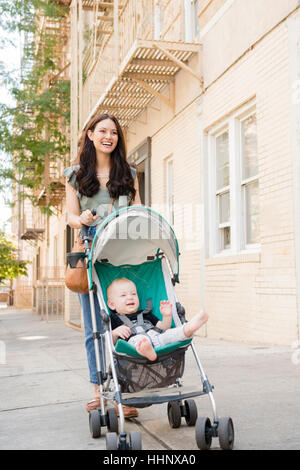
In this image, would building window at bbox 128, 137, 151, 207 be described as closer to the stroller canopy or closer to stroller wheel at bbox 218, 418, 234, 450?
the stroller canopy

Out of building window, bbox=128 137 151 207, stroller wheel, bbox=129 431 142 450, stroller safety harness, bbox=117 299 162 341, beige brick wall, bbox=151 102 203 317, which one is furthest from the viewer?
building window, bbox=128 137 151 207

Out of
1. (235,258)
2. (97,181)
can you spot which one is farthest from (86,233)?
(235,258)

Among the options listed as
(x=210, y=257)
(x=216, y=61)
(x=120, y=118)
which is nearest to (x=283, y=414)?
(x=210, y=257)

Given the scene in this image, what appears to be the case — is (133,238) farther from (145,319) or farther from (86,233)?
(145,319)

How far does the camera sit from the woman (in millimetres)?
3848

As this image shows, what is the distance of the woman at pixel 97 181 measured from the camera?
3.85 meters

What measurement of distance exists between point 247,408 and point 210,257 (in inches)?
215

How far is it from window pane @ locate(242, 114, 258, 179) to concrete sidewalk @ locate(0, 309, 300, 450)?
257 cm

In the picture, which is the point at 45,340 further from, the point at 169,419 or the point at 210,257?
the point at 169,419

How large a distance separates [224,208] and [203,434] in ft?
21.1

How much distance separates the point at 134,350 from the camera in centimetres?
309

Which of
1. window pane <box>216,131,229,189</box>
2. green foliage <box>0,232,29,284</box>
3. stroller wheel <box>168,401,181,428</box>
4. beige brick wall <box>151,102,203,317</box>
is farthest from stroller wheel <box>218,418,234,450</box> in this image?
green foliage <box>0,232,29,284</box>

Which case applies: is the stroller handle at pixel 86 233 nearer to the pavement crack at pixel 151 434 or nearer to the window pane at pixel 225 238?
the pavement crack at pixel 151 434

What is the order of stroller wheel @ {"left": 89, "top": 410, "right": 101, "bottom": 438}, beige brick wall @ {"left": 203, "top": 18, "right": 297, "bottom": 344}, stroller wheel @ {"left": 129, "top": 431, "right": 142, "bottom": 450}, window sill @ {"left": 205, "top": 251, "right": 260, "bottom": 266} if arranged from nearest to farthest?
stroller wheel @ {"left": 129, "top": 431, "right": 142, "bottom": 450}
stroller wheel @ {"left": 89, "top": 410, "right": 101, "bottom": 438}
beige brick wall @ {"left": 203, "top": 18, "right": 297, "bottom": 344}
window sill @ {"left": 205, "top": 251, "right": 260, "bottom": 266}
